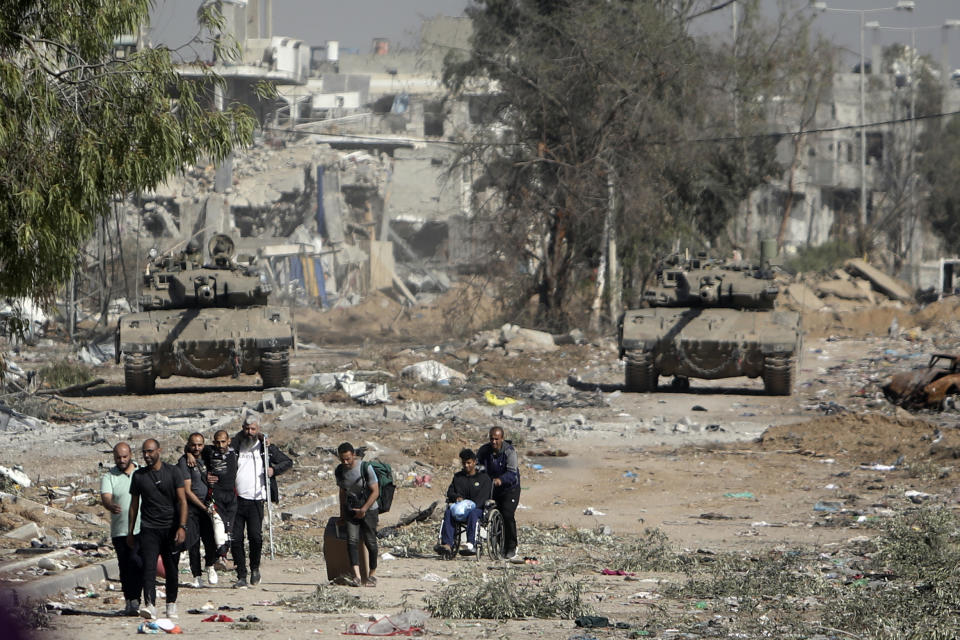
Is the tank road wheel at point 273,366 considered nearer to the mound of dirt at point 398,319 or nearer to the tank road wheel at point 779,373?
the tank road wheel at point 779,373

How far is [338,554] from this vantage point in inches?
388

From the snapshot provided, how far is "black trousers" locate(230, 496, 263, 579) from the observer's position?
384 inches

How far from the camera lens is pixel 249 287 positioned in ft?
74.3

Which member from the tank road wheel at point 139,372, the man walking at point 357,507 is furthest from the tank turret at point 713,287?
the man walking at point 357,507

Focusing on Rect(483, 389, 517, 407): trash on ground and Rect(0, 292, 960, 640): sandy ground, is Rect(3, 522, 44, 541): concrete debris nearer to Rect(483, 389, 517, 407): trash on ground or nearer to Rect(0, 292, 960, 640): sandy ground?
Rect(0, 292, 960, 640): sandy ground

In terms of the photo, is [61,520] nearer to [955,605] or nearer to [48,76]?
[48,76]

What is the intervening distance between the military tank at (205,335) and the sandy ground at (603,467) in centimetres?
51

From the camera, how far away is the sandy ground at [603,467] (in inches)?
363

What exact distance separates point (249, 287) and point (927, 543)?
580 inches

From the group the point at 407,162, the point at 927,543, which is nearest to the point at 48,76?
the point at 927,543

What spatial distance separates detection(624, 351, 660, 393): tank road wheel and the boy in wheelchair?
11423mm

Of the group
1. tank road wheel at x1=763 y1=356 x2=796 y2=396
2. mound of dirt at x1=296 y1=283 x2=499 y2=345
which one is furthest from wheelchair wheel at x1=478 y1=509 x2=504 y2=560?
mound of dirt at x1=296 y1=283 x2=499 y2=345

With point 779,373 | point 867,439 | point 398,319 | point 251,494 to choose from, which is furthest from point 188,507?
point 398,319

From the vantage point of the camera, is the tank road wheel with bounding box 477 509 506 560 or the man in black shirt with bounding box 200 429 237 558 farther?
the tank road wheel with bounding box 477 509 506 560
